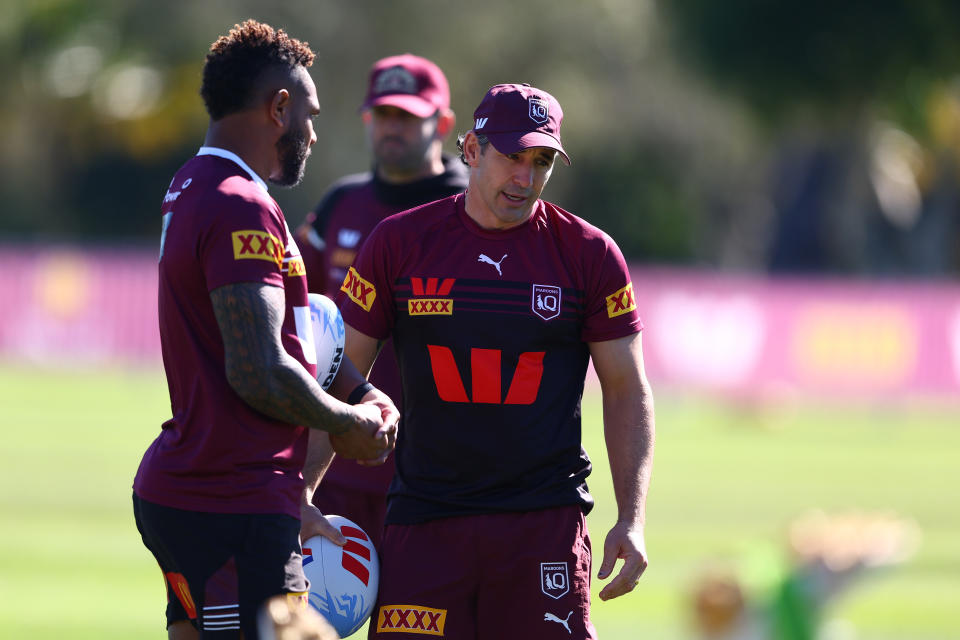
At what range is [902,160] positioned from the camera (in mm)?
54438

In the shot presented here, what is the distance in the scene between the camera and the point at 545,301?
5605 millimetres

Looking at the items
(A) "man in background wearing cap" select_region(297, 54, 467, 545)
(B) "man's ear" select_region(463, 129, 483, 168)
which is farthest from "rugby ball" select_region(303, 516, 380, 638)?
(A) "man in background wearing cap" select_region(297, 54, 467, 545)

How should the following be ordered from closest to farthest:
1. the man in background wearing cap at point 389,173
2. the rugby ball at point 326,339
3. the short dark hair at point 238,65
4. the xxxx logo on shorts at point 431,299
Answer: the short dark hair at point 238,65, the rugby ball at point 326,339, the xxxx logo on shorts at point 431,299, the man in background wearing cap at point 389,173

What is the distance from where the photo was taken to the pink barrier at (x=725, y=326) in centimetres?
3016

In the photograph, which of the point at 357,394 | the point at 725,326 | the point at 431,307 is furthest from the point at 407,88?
the point at 725,326

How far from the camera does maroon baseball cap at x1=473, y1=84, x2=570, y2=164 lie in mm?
5531

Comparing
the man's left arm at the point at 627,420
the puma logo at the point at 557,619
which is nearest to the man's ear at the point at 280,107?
the man's left arm at the point at 627,420

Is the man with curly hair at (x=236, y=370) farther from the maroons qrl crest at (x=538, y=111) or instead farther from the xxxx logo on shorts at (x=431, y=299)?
the maroons qrl crest at (x=538, y=111)

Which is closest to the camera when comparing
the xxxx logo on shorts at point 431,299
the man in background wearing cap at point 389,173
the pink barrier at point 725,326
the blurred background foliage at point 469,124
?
the xxxx logo on shorts at point 431,299

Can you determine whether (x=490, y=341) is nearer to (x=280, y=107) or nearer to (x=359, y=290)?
(x=359, y=290)

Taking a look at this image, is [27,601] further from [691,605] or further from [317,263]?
[691,605]

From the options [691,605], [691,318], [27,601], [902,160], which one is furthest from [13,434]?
[902,160]

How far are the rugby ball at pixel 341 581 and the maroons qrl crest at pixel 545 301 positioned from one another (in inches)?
40.7

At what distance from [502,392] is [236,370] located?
3.64 feet
